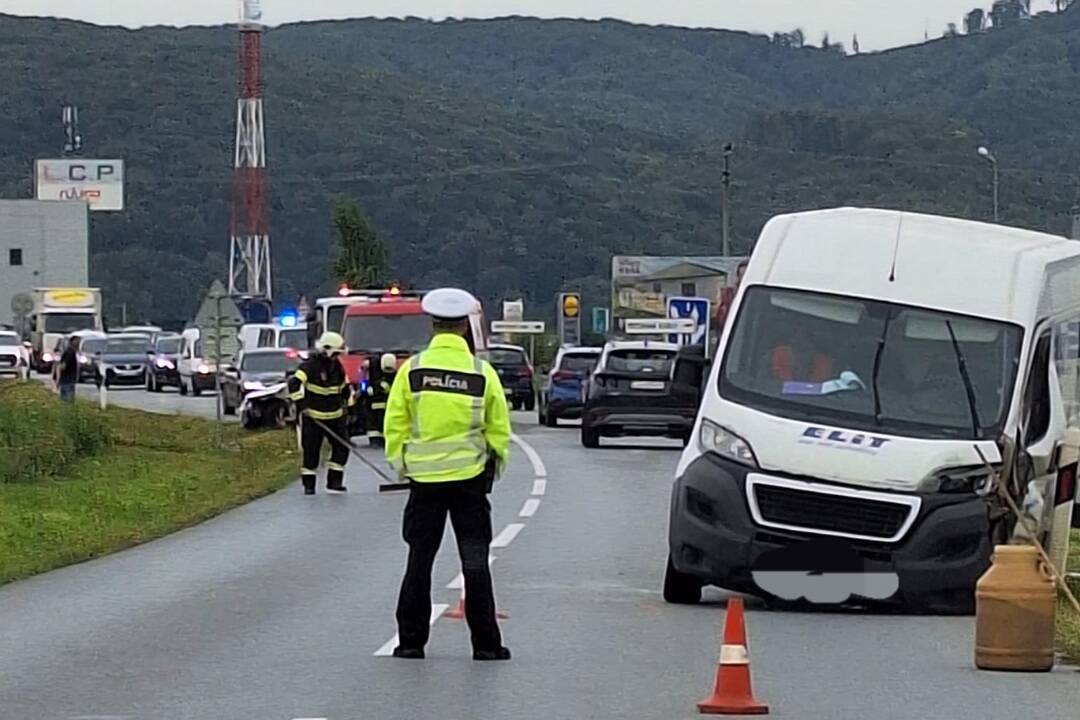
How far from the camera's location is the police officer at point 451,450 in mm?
11539

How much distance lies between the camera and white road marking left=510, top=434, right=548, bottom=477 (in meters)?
28.3

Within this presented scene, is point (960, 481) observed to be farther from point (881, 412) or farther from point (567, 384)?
point (567, 384)

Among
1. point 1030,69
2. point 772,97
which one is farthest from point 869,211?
point 772,97

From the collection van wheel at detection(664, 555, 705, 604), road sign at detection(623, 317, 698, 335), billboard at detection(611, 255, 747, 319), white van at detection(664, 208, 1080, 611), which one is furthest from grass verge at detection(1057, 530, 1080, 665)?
billboard at detection(611, 255, 747, 319)

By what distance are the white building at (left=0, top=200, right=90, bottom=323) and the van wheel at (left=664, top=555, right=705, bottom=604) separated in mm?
98005

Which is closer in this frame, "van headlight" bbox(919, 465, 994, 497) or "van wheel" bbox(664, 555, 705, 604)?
"van headlight" bbox(919, 465, 994, 497)

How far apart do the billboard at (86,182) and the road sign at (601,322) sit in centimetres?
4524

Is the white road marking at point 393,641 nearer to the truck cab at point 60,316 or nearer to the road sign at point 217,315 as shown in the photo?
the road sign at point 217,315

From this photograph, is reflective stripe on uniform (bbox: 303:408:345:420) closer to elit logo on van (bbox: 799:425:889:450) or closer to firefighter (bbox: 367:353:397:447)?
firefighter (bbox: 367:353:397:447)

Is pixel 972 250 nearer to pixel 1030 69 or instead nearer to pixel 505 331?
pixel 505 331

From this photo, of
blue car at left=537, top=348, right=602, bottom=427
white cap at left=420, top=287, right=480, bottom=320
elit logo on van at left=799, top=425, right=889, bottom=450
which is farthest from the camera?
blue car at left=537, top=348, right=602, bottom=427

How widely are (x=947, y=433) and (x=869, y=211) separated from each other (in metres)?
1.96

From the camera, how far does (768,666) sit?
38.4 ft

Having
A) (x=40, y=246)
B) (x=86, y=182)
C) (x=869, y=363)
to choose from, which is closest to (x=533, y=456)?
(x=869, y=363)
